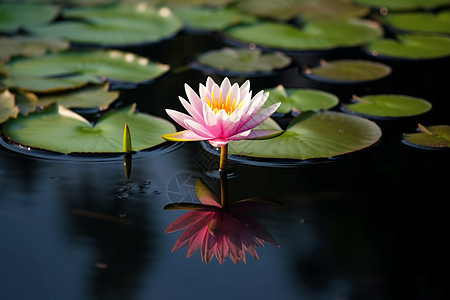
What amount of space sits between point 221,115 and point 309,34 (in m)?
1.90

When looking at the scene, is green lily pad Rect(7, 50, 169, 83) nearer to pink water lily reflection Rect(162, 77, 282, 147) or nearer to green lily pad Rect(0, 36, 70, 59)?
green lily pad Rect(0, 36, 70, 59)

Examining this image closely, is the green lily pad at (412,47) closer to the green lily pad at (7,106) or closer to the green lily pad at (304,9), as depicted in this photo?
the green lily pad at (304,9)

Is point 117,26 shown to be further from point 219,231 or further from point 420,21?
point 219,231

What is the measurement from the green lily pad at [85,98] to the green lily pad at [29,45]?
0.55 meters

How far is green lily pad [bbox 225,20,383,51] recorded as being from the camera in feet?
10.5

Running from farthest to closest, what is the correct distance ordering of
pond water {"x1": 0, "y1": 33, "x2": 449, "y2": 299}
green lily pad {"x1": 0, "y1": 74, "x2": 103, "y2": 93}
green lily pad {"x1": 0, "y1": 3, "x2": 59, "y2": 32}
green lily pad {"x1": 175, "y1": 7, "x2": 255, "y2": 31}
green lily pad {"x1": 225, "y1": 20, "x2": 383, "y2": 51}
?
green lily pad {"x1": 175, "y1": 7, "x2": 255, "y2": 31}
green lily pad {"x1": 0, "y1": 3, "x2": 59, "y2": 32}
green lily pad {"x1": 225, "y1": 20, "x2": 383, "y2": 51}
green lily pad {"x1": 0, "y1": 74, "x2": 103, "y2": 93}
pond water {"x1": 0, "y1": 33, "x2": 449, "y2": 299}

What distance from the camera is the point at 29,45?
3070 millimetres

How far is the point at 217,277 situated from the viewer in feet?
4.65

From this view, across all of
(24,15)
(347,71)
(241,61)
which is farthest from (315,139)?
(24,15)

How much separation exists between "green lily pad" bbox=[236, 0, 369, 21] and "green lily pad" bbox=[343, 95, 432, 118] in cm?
129

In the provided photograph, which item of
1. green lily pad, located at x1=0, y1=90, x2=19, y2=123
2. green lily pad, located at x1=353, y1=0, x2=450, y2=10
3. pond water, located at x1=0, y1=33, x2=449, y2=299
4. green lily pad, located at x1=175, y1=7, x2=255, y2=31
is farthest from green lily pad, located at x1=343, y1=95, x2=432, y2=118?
green lily pad, located at x1=353, y1=0, x2=450, y2=10

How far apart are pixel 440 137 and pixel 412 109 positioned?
288 mm

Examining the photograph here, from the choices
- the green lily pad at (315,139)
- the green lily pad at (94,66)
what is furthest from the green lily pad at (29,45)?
the green lily pad at (315,139)

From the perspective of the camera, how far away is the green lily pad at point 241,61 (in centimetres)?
283
